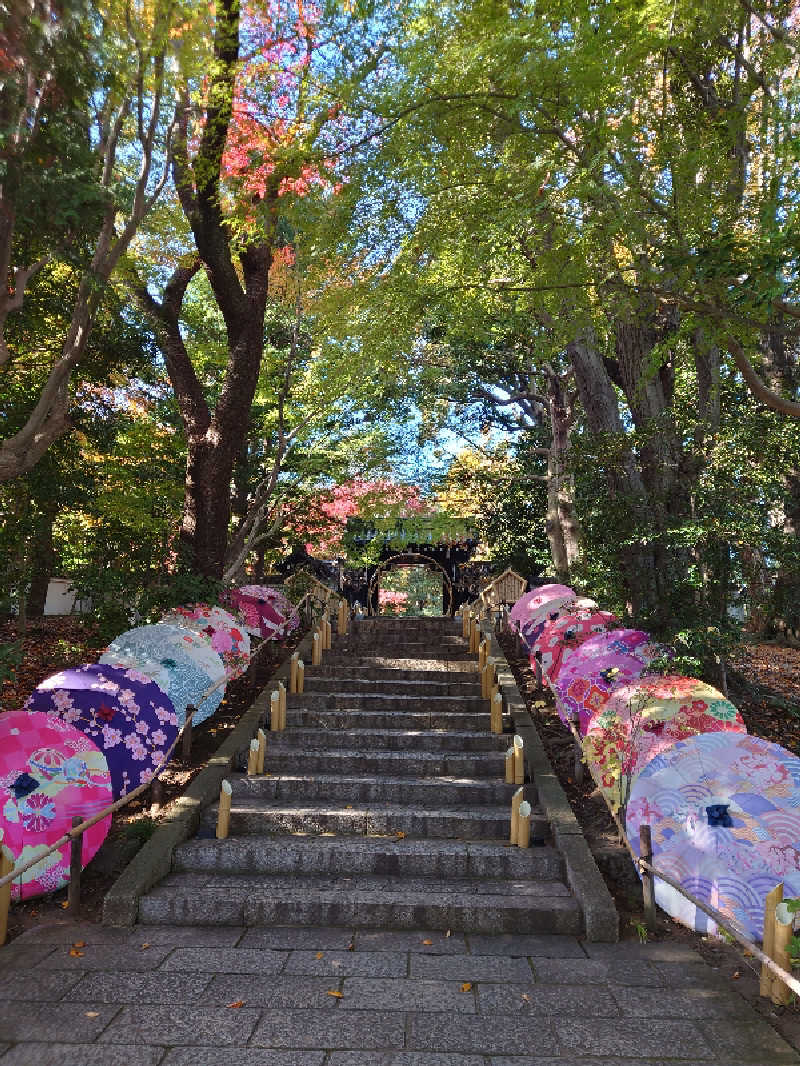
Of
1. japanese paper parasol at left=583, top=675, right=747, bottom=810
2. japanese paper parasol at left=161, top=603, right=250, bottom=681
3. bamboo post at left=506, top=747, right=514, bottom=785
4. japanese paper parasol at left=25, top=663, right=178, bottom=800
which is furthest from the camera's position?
japanese paper parasol at left=161, top=603, right=250, bottom=681

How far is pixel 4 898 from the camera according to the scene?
4.77m

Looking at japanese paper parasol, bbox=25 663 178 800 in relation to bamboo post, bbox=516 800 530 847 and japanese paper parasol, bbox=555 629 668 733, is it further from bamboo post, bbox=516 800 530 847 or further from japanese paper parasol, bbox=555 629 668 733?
japanese paper parasol, bbox=555 629 668 733

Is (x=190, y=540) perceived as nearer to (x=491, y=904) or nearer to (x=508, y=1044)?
(x=491, y=904)

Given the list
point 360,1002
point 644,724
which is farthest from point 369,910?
point 644,724

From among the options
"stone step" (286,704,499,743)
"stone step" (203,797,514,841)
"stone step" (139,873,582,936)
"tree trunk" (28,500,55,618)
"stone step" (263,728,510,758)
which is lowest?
"stone step" (139,873,582,936)

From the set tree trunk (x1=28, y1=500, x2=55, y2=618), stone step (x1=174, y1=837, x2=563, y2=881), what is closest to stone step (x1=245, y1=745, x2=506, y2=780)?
stone step (x1=174, y1=837, x2=563, y2=881)

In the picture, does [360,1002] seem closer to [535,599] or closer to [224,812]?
[224,812]

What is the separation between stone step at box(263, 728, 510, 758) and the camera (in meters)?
8.08

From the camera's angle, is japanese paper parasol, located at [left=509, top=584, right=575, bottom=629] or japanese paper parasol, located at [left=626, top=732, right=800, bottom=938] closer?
japanese paper parasol, located at [left=626, top=732, right=800, bottom=938]

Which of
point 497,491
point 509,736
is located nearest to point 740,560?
point 509,736

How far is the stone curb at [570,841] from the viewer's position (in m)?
5.02

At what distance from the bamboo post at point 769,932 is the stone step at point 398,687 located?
544 centimetres

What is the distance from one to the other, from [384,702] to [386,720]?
0.49 meters

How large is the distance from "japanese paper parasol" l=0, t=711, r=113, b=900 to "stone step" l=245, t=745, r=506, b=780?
230cm
